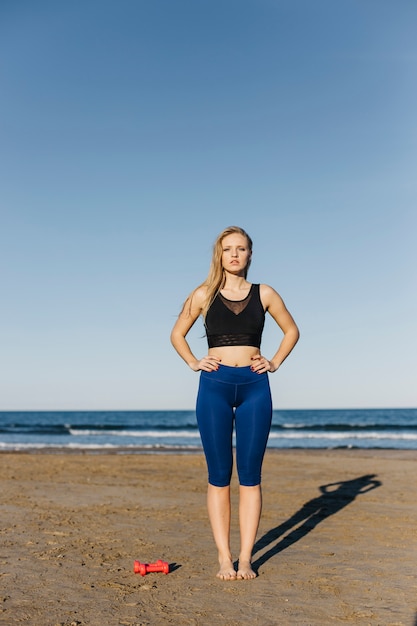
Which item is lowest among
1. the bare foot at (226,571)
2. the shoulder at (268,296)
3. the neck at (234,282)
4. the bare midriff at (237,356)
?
the bare foot at (226,571)

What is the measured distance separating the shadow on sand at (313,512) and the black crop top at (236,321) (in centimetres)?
175

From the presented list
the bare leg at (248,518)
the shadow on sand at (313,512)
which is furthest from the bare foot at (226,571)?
the shadow on sand at (313,512)

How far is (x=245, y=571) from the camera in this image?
181 inches

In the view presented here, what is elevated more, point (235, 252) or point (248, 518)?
point (235, 252)

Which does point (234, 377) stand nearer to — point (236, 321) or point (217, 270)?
point (236, 321)

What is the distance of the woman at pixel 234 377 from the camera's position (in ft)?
15.2

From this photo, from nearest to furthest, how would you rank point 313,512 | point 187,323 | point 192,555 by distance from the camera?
1. point 187,323
2. point 192,555
3. point 313,512

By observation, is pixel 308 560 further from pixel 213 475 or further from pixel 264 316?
pixel 264 316

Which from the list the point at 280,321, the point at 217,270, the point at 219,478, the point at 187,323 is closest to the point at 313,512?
the point at 219,478

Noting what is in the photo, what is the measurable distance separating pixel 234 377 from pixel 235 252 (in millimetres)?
913

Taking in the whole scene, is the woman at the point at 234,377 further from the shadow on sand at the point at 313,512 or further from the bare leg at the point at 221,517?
the shadow on sand at the point at 313,512

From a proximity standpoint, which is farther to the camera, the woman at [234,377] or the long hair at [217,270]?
the long hair at [217,270]

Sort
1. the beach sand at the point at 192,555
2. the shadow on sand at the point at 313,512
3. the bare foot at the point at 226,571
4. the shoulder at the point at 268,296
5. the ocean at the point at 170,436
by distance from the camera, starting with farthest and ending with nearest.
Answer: the ocean at the point at 170,436, the shadow on sand at the point at 313,512, the shoulder at the point at 268,296, the bare foot at the point at 226,571, the beach sand at the point at 192,555

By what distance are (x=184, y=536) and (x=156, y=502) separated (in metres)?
2.47
